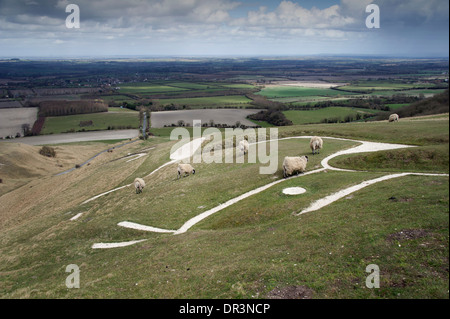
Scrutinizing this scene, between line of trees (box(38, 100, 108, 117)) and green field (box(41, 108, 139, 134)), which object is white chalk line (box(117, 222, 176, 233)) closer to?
green field (box(41, 108, 139, 134))

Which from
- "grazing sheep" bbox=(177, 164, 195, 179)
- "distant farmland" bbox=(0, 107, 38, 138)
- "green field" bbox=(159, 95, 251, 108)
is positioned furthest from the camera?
"green field" bbox=(159, 95, 251, 108)

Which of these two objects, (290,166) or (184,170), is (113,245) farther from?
(290,166)

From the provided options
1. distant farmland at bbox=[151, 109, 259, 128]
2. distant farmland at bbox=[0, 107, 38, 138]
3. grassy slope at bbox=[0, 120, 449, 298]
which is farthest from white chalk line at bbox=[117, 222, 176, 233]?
distant farmland at bbox=[0, 107, 38, 138]

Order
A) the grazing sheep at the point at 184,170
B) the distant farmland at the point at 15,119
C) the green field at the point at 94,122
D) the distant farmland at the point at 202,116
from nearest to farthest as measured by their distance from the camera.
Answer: the grazing sheep at the point at 184,170, the distant farmland at the point at 15,119, the distant farmland at the point at 202,116, the green field at the point at 94,122

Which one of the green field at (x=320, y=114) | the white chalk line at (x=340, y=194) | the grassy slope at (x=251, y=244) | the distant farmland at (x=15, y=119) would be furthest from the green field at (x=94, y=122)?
the white chalk line at (x=340, y=194)

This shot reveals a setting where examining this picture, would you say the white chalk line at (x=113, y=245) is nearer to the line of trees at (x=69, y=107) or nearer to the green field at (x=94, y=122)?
the green field at (x=94, y=122)
